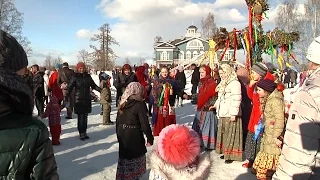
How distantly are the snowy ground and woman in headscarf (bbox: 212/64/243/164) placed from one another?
245 mm

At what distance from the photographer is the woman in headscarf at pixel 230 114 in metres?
5.20

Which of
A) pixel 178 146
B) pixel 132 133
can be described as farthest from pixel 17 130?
pixel 132 133

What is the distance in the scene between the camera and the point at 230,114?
524cm

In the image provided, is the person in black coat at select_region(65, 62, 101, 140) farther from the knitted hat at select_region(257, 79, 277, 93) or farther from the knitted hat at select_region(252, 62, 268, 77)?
the knitted hat at select_region(257, 79, 277, 93)

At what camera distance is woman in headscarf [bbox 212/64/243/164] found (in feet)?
17.1

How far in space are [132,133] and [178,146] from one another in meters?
1.67

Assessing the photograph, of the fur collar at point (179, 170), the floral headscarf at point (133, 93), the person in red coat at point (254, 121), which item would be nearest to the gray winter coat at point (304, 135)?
the fur collar at point (179, 170)

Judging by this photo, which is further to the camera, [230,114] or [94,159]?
[94,159]

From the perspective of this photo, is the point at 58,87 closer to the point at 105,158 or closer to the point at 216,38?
the point at 105,158

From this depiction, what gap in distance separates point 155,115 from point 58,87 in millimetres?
3267

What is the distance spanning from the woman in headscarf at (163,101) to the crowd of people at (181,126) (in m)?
0.02

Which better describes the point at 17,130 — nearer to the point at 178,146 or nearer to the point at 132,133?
the point at 178,146

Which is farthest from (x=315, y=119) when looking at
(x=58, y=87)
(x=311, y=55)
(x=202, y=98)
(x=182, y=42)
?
(x=182, y=42)

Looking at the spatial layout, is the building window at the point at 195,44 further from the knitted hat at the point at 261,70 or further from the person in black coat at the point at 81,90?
the knitted hat at the point at 261,70
